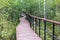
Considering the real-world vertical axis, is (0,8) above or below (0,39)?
above

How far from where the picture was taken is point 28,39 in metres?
4.64

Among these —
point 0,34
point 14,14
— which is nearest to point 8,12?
point 14,14

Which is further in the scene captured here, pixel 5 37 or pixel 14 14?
pixel 14 14

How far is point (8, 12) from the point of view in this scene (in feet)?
35.9

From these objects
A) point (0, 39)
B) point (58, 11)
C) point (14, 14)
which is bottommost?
point (0, 39)

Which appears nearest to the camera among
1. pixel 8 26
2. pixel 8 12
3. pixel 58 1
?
pixel 58 1

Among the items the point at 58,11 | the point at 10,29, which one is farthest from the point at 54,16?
the point at 10,29

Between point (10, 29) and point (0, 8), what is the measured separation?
1406mm

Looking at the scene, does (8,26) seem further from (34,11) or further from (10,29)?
(34,11)

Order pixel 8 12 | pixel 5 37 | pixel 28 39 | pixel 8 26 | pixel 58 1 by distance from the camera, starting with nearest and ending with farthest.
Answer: pixel 28 39 → pixel 58 1 → pixel 5 37 → pixel 8 26 → pixel 8 12

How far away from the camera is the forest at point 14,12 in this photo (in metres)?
8.45

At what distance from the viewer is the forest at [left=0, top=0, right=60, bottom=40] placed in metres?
8.45

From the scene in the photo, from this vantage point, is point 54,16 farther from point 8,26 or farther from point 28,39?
point 28,39

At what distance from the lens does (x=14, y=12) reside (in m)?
11.3
